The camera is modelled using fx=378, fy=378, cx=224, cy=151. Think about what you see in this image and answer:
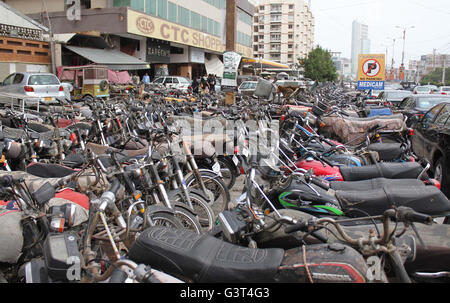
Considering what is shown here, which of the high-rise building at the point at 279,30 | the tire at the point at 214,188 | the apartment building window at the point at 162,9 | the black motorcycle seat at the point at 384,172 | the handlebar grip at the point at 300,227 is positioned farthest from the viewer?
the high-rise building at the point at 279,30

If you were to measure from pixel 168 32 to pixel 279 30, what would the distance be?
69.3 metres

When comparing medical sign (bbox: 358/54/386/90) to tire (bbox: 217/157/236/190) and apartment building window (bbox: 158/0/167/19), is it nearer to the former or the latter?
tire (bbox: 217/157/236/190)

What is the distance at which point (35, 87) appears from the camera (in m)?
Result: 14.6

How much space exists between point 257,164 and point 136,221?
1224 mm

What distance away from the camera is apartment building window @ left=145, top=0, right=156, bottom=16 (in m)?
27.4

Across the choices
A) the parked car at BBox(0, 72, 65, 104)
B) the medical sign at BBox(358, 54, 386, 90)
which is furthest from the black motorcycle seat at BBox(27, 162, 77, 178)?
the medical sign at BBox(358, 54, 386, 90)

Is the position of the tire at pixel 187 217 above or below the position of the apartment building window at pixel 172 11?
below

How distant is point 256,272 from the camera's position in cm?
216

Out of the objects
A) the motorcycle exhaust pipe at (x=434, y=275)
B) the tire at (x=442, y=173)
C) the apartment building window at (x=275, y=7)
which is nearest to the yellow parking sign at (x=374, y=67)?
the tire at (x=442, y=173)

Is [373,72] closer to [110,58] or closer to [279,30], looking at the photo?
[110,58]

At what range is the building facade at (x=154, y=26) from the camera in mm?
25500

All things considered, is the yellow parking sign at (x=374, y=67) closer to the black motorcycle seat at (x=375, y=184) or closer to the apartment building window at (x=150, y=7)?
the black motorcycle seat at (x=375, y=184)

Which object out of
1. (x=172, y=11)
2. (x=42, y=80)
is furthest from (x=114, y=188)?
(x=172, y=11)
